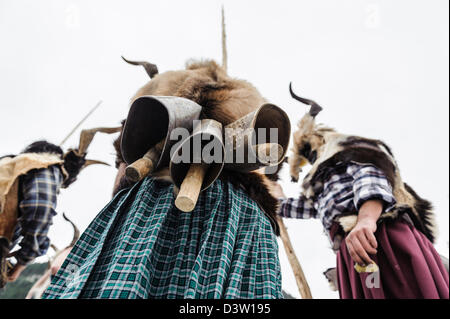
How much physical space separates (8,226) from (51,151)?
487 mm

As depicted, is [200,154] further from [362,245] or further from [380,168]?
Answer: [380,168]

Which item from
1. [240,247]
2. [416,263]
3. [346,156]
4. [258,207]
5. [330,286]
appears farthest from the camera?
[330,286]

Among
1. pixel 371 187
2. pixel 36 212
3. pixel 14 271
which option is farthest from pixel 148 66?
pixel 14 271

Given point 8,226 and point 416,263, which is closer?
point 416,263

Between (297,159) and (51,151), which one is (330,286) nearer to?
(297,159)

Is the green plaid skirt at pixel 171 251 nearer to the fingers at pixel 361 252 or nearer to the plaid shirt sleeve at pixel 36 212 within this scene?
the fingers at pixel 361 252

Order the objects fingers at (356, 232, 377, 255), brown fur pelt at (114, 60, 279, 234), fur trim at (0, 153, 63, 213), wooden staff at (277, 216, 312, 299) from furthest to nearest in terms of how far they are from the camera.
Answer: wooden staff at (277, 216, 312, 299) → fur trim at (0, 153, 63, 213) → fingers at (356, 232, 377, 255) → brown fur pelt at (114, 60, 279, 234)

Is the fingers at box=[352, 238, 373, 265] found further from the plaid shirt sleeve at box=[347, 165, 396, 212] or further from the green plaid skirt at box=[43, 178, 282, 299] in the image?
the green plaid skirt at box=[43, 178, 282, 299]

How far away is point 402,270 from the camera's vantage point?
1.00m

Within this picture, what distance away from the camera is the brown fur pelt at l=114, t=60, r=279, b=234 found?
0.79m

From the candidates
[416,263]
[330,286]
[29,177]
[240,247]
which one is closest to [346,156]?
[416,263]

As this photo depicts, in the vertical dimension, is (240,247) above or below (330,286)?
above

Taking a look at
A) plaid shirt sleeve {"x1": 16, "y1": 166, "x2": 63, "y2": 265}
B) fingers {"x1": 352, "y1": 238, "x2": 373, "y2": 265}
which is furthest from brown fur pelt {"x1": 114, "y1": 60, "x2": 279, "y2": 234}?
plaid shirt sleeve {"x1": 16, "y1": 166, "x2": 63, "y2": 265}
